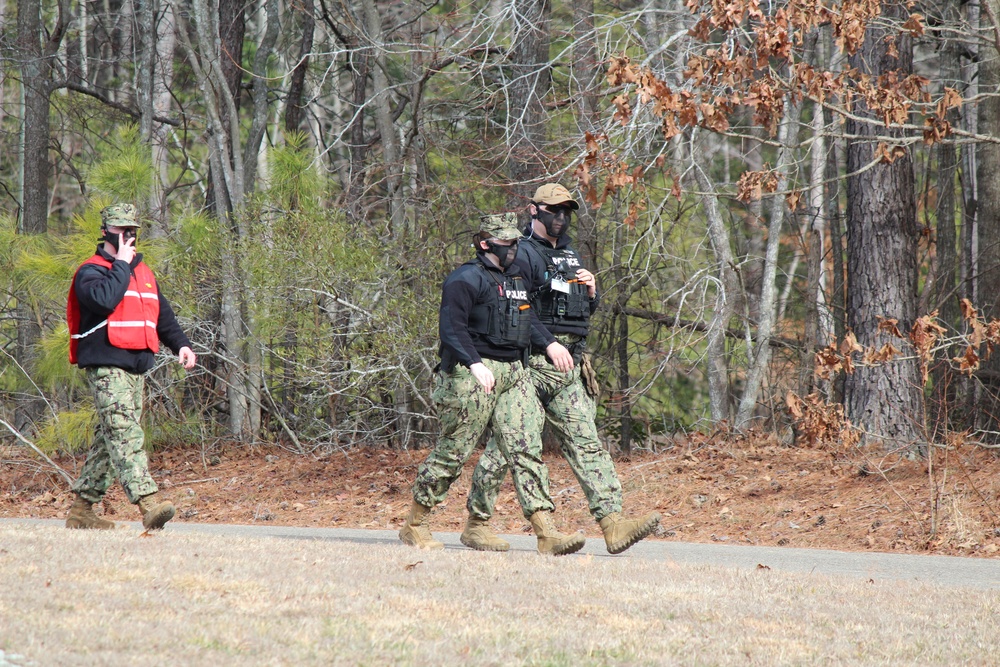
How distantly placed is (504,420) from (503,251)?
1.04m

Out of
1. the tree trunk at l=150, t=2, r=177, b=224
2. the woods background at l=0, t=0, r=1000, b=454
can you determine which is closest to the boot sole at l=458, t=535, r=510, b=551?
the woods background at l=0, t=0, r=1000, b=454

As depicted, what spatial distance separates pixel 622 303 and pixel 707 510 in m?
4.22

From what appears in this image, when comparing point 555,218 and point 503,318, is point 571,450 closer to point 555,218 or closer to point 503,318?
point 503,318

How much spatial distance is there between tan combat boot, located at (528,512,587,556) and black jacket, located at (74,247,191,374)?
9.38ft

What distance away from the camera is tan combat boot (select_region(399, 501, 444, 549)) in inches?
290

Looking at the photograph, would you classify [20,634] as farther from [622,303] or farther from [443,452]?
[622,303]

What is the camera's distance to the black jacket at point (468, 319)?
6.86 meters

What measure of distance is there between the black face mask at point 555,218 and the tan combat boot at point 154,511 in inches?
118

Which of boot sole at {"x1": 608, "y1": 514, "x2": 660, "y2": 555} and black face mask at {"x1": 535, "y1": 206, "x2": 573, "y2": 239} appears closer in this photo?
boot sole at {"x1": 608, "y1": 514, "x2": 660, "y2": 555}

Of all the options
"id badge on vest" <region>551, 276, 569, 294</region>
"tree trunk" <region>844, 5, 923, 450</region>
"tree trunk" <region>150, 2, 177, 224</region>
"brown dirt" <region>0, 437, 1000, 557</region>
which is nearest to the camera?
"id badge on vest" <region>551, 276, 569, 294</region>

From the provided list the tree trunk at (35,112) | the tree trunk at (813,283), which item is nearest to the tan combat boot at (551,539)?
the tree trunk at (813,283)

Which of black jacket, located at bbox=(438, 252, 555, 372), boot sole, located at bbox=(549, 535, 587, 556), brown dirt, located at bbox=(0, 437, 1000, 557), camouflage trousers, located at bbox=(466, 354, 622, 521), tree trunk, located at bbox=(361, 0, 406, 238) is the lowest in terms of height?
brown dirt, located at bbox=(0, 437, 1000, 557)

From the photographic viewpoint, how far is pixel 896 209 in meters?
11.8

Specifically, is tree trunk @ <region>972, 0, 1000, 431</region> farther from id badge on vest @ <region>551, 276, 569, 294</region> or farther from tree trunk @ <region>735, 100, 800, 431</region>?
id badge on vest @ <region>551, 276, 569, 294</region>
